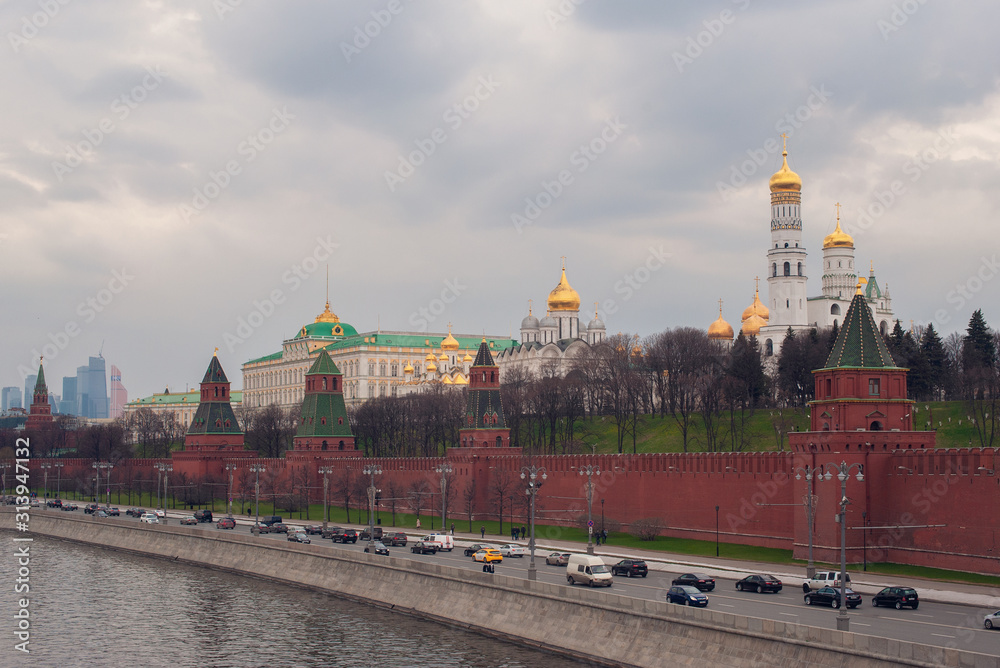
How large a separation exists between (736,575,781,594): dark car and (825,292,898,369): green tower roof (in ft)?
42.9

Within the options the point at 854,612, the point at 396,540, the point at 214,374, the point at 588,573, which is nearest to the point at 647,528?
the point at 396,540

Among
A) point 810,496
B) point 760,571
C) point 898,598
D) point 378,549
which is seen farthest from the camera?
point 378,549

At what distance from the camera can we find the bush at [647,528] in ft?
202

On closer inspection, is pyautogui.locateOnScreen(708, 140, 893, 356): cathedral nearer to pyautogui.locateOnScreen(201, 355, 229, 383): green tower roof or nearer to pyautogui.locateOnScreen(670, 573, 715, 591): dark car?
pyautogui.locateOnScreen(201, 355, 229, 383): green tower roof

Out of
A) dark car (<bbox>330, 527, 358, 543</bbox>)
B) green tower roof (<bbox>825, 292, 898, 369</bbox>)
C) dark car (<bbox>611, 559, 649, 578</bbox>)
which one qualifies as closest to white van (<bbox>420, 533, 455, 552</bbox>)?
dark car (<bbox>330, 527, 358, 543</bbox>)

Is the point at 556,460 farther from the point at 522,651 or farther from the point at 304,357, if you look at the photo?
the point at 304,357

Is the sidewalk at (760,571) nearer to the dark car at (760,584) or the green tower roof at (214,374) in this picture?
the dark car at (760,584)

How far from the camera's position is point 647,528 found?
203ft

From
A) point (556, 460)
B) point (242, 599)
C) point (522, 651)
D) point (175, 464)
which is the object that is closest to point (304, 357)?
point (175, 464)

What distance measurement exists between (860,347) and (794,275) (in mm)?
67677

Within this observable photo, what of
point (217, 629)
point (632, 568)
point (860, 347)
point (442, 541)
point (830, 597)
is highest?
point (860, 347)

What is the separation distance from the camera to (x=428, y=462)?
8212cm

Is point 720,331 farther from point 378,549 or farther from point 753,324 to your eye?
point 378,549

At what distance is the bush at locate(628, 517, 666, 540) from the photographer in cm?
6153
